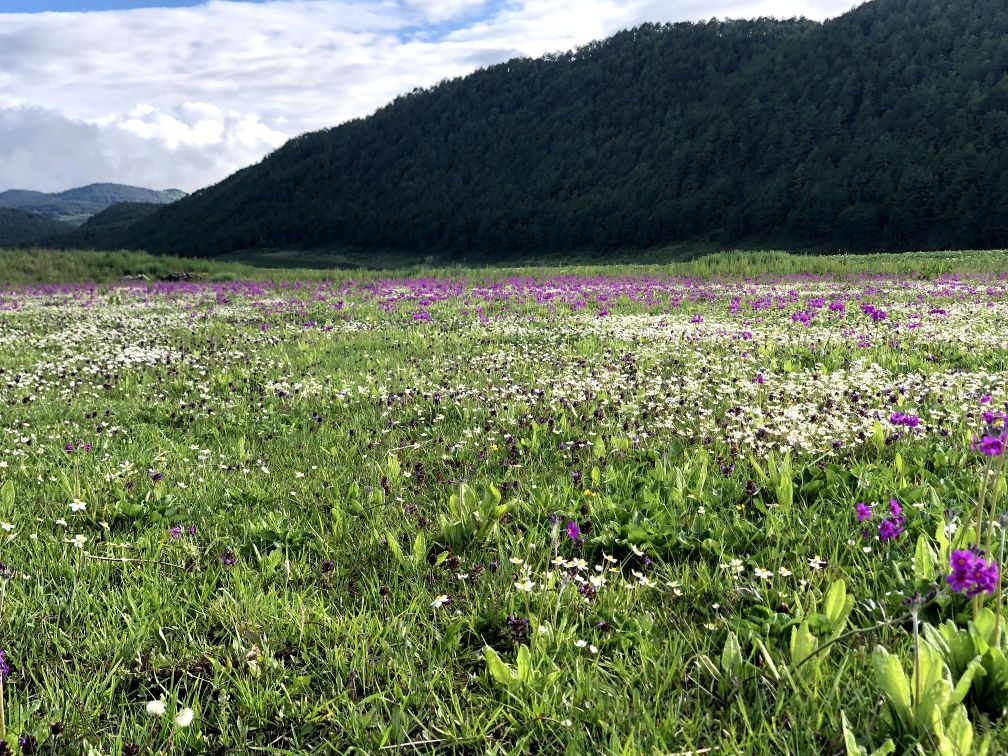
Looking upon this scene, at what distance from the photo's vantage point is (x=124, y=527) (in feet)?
13.6

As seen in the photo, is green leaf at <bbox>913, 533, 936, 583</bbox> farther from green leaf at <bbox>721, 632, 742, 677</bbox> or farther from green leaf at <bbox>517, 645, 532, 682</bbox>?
green leaf at <bbox>517, 645, 532, 682</bbox>

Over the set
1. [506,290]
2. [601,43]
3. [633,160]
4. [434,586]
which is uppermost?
[601,43]

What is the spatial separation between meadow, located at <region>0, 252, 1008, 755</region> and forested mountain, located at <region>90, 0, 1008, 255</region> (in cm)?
8154

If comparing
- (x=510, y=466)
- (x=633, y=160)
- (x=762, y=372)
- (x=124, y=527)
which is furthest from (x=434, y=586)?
(x=633, y=160)

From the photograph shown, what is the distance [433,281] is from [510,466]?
72.6 ft

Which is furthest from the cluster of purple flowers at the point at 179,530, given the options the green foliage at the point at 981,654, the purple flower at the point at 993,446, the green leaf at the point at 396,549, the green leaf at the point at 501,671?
the purple flower at the point at 993,446

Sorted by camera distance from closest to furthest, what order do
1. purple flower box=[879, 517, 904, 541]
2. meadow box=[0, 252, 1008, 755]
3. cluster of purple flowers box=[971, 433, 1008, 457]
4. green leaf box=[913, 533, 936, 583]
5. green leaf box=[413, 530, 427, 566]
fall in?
1. meadow box=[0, 252, 1008, 755]
2. cluster of purple flowers box=[971, 433, 1008, 457]
3. green leaf box=[913, 533, 936, 583]
4. purple flower box=[879, 517, 904, 541]
5. green leaf box=[413, 530, 427, 566]

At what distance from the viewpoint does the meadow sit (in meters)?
2.30

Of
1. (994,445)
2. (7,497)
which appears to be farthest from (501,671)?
(7,497)

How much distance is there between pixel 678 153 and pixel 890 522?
117 m

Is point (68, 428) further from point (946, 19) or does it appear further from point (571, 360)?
point (946, 19)

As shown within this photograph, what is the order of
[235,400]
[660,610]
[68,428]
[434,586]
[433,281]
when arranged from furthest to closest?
[433,281] → [235,400] → [68,428] → [434,586] → [660,610]

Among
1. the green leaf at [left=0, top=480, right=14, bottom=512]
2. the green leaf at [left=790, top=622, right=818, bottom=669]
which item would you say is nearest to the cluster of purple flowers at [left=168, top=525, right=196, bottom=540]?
the green leaf at [left=0, top=480, right=14, bottom=512]

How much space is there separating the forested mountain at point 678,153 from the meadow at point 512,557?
81540 mm
